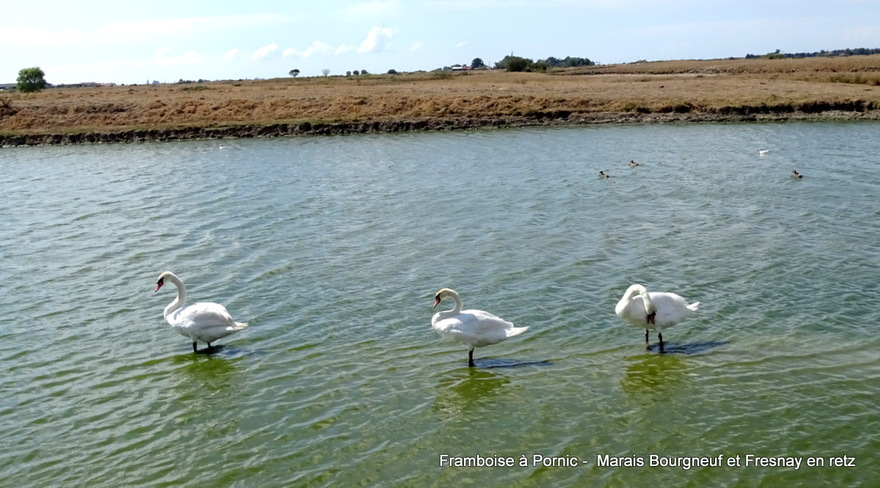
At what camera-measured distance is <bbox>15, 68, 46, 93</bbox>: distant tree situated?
320 ft

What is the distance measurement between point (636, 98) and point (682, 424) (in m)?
44.7

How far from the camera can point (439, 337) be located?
13.8m

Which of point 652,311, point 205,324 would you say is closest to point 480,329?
point 652,311

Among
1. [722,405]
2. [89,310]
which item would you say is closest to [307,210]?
[89,310]

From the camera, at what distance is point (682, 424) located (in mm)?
10328

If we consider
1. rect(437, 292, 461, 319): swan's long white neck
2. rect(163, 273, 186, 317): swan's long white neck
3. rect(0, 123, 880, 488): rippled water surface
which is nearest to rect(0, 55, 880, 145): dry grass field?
rect(0, 123, 880, 488): rippled water surface

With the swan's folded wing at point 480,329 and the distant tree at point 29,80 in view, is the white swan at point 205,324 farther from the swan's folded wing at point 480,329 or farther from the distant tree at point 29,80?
the distant tree at point 29,80

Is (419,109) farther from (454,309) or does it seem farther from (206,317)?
(454,309)

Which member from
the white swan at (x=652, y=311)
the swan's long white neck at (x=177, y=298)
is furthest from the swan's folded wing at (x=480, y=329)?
the swan's long white neck at (x=177, y=298)

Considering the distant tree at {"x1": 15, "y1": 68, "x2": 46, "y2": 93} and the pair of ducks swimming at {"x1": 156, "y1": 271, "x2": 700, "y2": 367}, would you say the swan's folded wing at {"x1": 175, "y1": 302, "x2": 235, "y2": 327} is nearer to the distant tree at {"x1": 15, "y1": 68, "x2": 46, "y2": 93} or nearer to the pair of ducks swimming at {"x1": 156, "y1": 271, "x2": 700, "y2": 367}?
the pair of ducks swimming at {"x1": 156, "y1": 271, "x2": 700, "y2": 367}

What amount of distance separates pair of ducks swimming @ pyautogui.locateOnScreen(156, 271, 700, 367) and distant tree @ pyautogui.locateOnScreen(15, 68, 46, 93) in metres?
96.1

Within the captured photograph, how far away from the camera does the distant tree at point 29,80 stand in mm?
97438

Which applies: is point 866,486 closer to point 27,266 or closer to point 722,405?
point 722,405

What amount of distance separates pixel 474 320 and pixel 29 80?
339 ft
